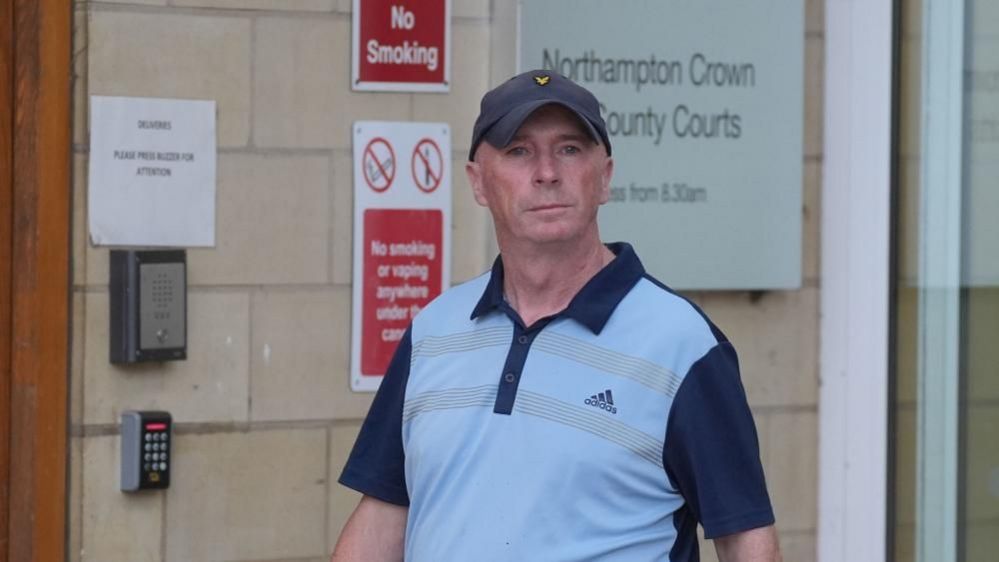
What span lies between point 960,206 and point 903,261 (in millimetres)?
254

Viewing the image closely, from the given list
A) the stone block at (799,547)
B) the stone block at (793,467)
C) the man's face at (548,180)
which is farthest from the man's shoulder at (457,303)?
the stone block at (799,547)

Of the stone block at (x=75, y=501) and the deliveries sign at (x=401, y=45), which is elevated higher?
the deliveries sign at (x=401, y=45)

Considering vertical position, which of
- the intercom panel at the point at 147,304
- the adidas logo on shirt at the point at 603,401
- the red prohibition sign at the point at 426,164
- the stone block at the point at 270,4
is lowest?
the adidas logo on shirt at the point at 603,401

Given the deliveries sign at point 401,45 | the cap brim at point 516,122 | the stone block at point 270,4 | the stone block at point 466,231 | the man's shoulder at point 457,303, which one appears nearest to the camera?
the cap brim at point 516,122

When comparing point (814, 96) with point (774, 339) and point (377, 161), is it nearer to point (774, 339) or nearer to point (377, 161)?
point (774, 339)

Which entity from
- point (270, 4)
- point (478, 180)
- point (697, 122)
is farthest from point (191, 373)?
point (478, 180)

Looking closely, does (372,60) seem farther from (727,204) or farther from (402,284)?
(727,204)

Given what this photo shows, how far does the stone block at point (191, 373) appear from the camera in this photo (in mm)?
4453

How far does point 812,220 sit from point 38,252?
91.0 inches

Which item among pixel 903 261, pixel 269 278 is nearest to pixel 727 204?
pixel 903 261

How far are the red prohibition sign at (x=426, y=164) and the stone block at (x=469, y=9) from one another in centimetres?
29

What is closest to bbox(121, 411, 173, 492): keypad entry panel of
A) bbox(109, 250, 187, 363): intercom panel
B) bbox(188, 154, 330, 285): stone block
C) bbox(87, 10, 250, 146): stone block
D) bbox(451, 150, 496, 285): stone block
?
bbox(109, 250, 187, 363): intercom panel

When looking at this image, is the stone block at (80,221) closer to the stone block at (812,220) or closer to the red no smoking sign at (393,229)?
the red no smoking sign at (393,229)

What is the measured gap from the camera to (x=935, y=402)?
5.02 m
